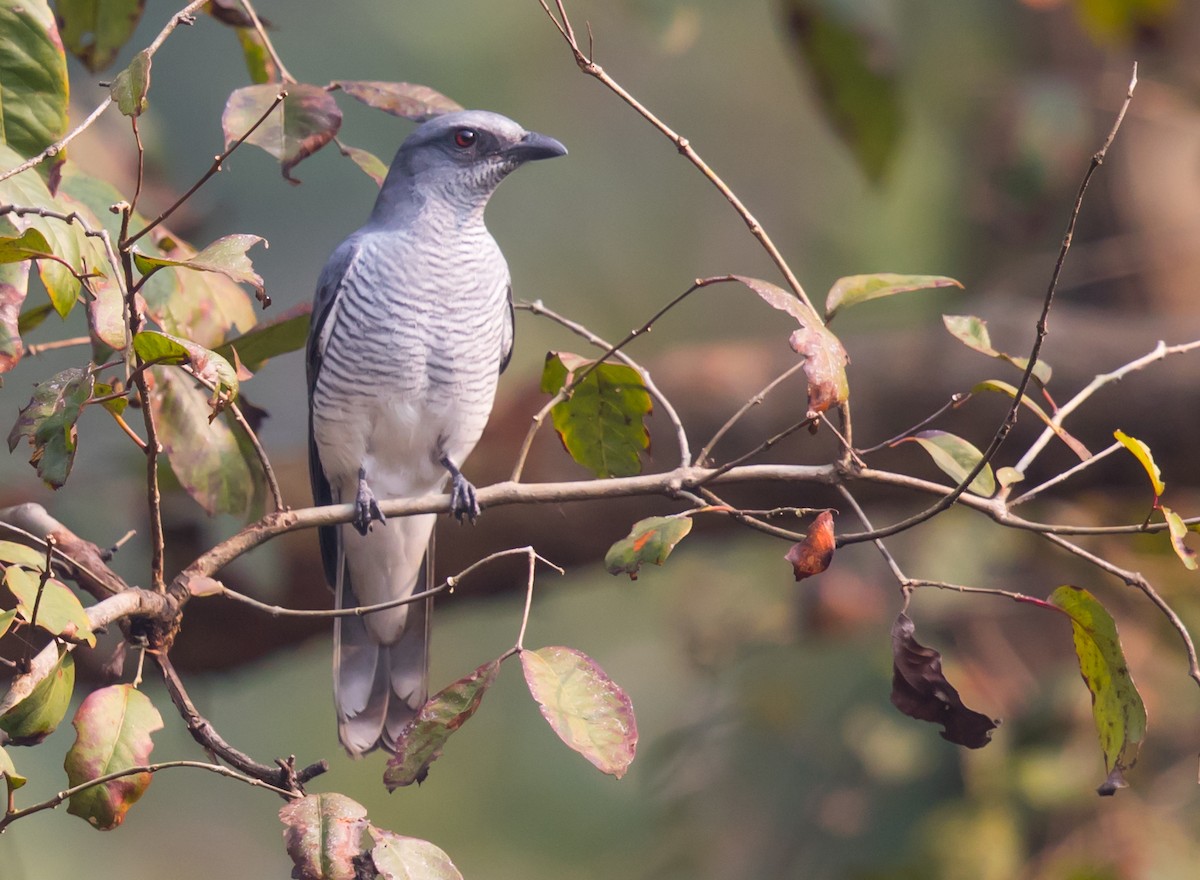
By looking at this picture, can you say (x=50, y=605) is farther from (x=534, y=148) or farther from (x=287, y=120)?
(x=534, y=148)

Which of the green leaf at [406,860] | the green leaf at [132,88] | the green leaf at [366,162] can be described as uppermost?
the green leaf at [132,88]

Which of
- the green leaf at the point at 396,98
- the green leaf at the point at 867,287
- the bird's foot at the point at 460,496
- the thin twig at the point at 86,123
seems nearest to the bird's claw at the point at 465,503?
the bird's foot at the point at 460,496

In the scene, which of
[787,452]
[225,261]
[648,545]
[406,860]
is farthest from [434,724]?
[787,452]

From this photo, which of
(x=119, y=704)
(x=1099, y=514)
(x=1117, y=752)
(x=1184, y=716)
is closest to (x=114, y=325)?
(x=119, y=704)

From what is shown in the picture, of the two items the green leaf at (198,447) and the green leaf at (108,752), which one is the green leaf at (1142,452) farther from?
the green leaf at (198,447)

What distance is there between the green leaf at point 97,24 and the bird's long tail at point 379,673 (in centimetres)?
126

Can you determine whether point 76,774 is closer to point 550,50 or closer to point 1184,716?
point 1184,716

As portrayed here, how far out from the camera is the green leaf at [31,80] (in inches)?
63.1

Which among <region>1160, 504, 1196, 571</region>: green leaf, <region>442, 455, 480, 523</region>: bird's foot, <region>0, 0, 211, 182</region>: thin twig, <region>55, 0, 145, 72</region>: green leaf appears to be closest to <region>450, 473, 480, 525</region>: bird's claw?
<region>442, 455, 480, 523</region>: bird's foot

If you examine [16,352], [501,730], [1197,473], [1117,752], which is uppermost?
[16,352]

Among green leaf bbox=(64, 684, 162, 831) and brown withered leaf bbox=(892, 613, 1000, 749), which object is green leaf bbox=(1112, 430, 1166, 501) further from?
green leaf bbox=(64, 684, 162, 831)

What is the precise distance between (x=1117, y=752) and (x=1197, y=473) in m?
2.43

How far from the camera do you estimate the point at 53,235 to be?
1.45 meters

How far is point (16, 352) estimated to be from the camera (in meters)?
1.47
